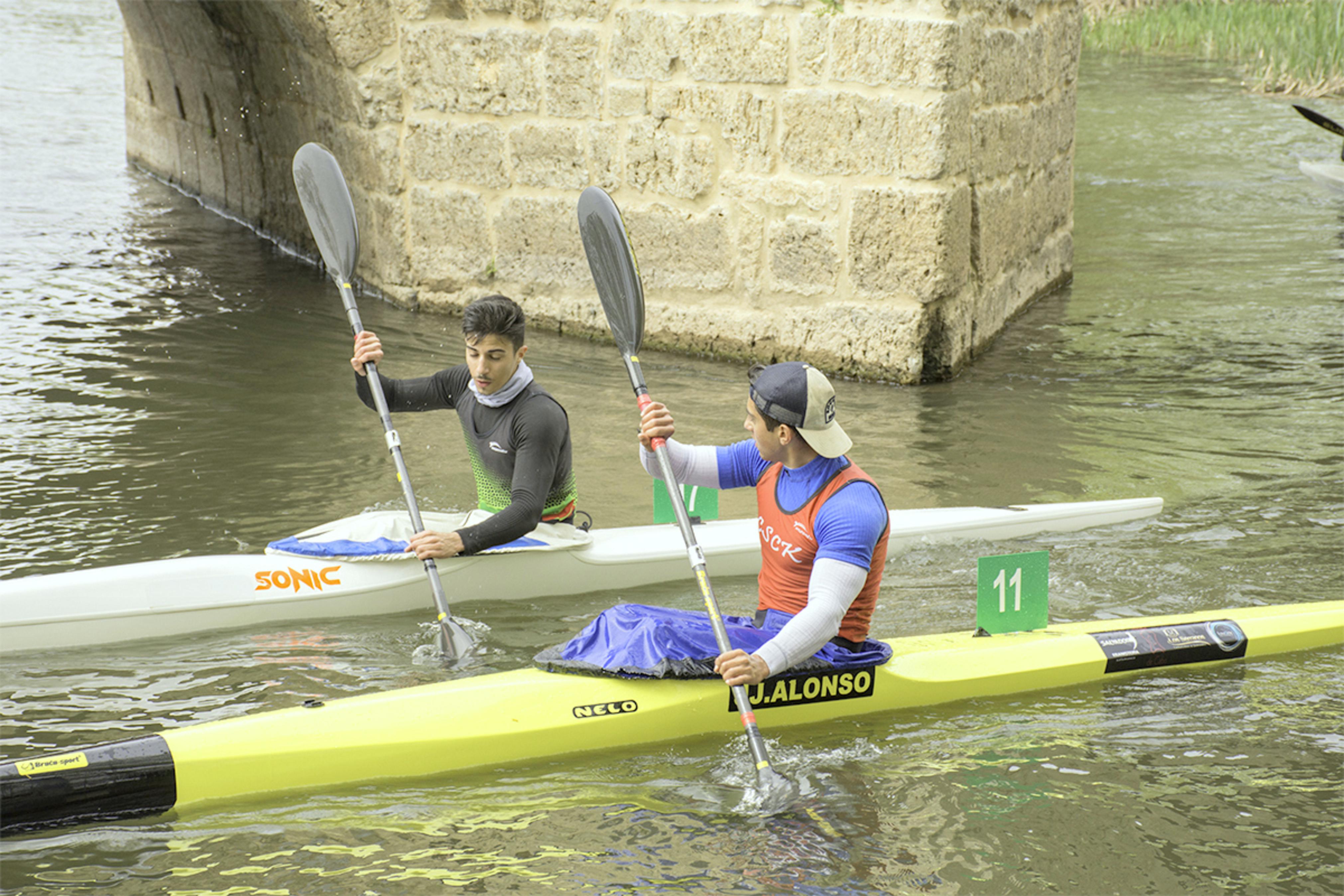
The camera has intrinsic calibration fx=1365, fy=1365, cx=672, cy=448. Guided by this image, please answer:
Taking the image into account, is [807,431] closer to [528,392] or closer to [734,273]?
[528,392]

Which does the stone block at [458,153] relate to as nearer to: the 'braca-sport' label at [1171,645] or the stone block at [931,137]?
the stone block at [931,137]

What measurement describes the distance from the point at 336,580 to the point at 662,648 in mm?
1281

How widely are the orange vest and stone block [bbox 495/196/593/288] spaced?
4.16 m

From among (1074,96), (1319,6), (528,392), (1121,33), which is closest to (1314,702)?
(528,392)

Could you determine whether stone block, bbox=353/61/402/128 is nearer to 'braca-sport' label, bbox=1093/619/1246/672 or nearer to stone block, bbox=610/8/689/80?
stone block, bbox=610/8/689/80

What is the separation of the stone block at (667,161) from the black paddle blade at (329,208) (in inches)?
83.6

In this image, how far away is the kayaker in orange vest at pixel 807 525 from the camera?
10.3ft

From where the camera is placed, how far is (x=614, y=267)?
14.8 feet

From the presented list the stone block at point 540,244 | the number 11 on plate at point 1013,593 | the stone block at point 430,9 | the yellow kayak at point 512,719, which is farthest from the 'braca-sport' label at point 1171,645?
the stone block at point 430,9

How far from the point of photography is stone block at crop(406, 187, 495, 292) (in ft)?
25.4

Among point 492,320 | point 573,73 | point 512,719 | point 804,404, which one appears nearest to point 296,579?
point 492,320

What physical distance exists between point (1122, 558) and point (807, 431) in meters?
2.07

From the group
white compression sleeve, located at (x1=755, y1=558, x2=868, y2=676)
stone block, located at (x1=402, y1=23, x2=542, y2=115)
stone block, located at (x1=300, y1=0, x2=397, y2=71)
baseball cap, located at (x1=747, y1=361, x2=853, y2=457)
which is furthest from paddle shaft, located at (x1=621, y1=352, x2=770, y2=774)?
stone block, located at (x1=300, y1=0, x2=397, y2=71)

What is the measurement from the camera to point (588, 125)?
7219 mm
